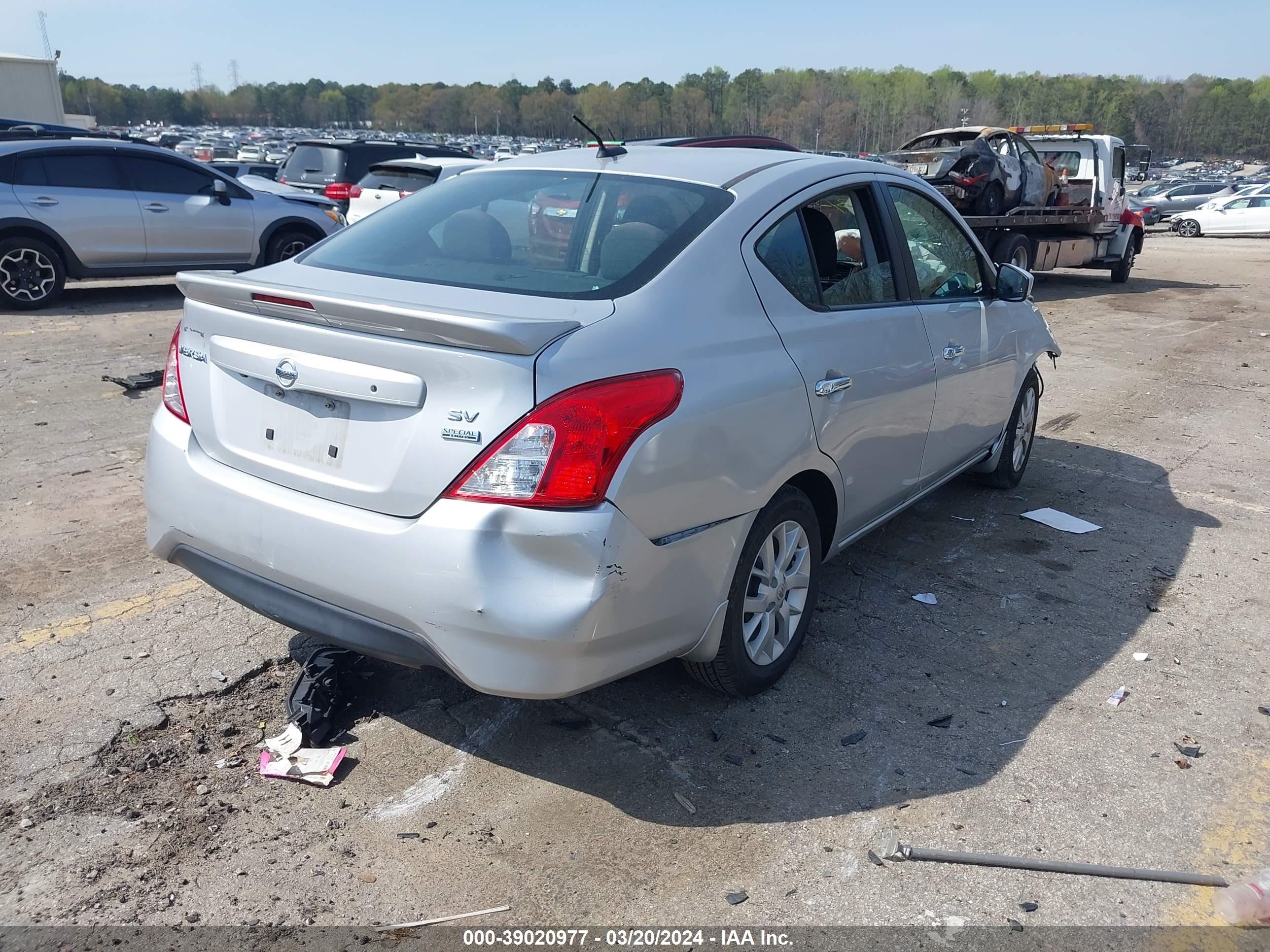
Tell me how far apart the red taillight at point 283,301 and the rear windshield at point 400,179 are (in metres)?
9.91

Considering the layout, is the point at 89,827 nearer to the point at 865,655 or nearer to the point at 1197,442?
the point at 865,655

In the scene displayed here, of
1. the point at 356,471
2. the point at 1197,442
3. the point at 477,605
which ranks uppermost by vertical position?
the point at 356,471

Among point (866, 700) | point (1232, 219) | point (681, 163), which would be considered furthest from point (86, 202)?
point (1232, 219)

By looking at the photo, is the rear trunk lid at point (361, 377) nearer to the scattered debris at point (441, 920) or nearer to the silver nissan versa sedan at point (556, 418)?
the silver nissan versa sedan at point (556, 418)

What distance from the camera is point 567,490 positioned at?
2.63m

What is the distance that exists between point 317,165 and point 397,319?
14.1 m

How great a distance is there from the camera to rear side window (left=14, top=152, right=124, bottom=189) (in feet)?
34.8

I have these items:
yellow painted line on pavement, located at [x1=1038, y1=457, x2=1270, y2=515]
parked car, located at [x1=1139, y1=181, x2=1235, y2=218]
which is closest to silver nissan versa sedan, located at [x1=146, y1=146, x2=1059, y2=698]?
yellow painted line on pavement, located at [x1=1038, y1=457, x2=1270, y2=515]

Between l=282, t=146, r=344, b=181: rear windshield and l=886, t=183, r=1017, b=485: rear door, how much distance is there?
1230 centimetres

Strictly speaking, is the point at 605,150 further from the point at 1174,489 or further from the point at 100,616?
the point at 1174,489

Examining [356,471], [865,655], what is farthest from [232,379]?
[865,655]

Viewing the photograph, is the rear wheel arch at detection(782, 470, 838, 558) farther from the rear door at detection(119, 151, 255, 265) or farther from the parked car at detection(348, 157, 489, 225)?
the rear door at detection(119, 151, 255, 265)

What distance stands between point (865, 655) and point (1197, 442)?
15.9 ft

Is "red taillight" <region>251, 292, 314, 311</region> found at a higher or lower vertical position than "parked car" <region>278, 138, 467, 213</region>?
lower
